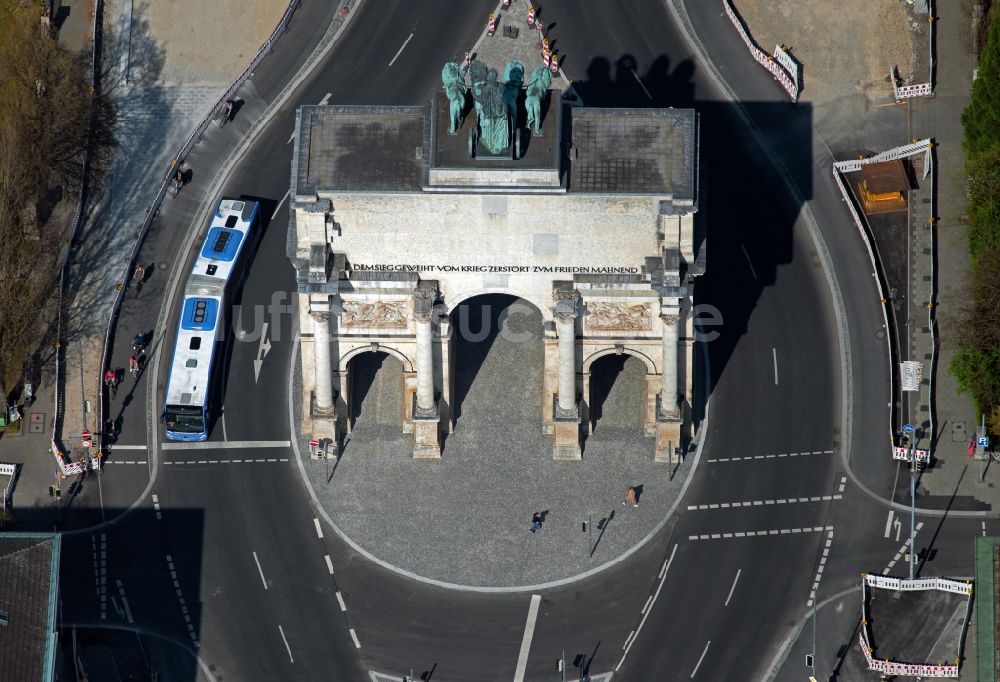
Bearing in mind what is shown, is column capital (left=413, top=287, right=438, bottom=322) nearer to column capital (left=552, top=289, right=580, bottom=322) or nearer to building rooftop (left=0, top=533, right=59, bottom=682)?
column capital (left=552, top=289, right=580, bottom=322)

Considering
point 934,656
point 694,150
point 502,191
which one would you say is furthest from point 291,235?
point 934,656

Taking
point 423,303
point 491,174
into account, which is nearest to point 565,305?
point 423,303

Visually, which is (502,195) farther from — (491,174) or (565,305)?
(565,305)

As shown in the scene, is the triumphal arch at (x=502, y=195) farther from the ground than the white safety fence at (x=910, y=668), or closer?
farther from the ground

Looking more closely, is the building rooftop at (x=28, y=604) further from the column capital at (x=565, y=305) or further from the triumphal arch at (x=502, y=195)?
the column capital at (x=565, y=305)

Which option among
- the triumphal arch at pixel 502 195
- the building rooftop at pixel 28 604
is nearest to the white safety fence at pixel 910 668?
the triumphal arch at pixel 502 195

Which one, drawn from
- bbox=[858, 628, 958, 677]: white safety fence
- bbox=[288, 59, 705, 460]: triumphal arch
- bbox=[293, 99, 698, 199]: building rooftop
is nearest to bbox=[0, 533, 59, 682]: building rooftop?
bbox=[288, 59, 705, 460]: triumphal arch

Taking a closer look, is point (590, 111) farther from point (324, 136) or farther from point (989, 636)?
point (989, 636)
